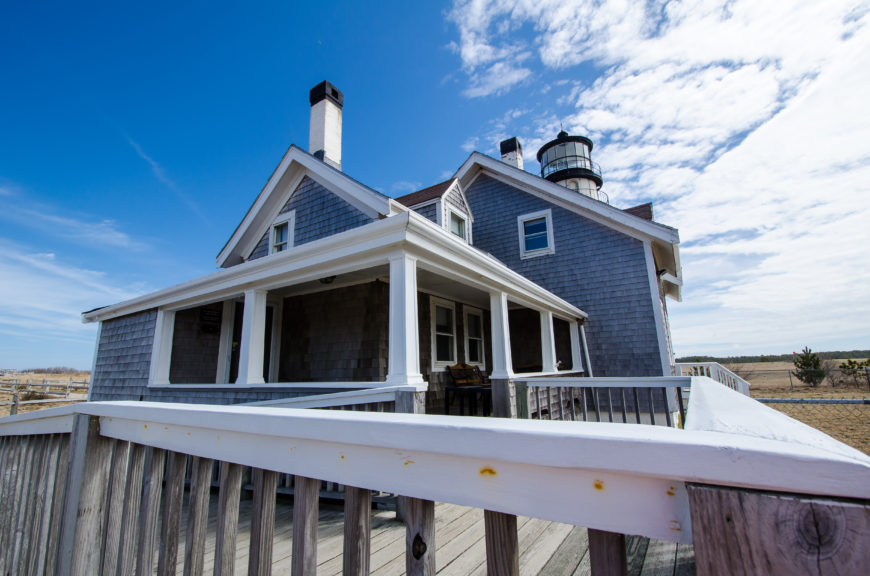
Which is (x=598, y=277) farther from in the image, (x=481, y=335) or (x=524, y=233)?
(x=481, y=335)

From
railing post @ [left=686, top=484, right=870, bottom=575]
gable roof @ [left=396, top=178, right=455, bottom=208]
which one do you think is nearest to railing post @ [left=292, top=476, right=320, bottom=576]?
railing post @ [left=686, top=484, right=870, bottom=575]

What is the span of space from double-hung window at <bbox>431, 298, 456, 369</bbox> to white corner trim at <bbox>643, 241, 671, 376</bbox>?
4.51m

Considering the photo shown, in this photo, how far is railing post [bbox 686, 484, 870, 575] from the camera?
0.38 m

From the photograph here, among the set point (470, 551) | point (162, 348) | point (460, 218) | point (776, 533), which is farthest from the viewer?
point (460, 218)

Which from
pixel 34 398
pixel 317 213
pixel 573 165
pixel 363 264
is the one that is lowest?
pixel 34 398

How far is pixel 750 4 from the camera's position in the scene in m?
4.24

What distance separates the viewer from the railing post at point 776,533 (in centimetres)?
38

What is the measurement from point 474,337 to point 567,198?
432 centimetres

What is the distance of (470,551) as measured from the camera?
91.2 inches

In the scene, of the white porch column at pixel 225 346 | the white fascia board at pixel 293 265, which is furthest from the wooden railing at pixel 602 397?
the white porch column at pixel 225 346

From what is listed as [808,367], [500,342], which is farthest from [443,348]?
[808,367]

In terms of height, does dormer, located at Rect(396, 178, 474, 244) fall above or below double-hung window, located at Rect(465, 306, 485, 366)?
above

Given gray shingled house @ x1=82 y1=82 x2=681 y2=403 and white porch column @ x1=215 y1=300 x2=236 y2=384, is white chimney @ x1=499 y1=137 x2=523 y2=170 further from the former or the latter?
white porch column @ x1=215 y1=300 x2=236 y2=384

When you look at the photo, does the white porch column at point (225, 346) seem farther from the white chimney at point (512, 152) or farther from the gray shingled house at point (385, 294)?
the white chimney at point (512, 152)
